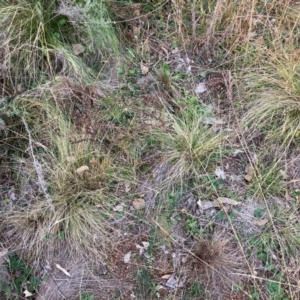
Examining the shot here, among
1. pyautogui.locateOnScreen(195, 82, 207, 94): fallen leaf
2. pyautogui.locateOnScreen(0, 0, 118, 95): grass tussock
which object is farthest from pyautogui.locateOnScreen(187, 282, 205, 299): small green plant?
pyautogui.locateOnScreen(0, 0, 118, 95): grass tussock

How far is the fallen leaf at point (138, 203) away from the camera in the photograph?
102 inches

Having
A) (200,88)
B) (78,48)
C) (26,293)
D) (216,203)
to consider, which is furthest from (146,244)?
(78,48)

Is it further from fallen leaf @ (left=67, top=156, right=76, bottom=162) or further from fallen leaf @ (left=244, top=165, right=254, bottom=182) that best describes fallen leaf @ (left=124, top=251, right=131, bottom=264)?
fallen leaf @ (left=244, top=165, right=254, bottom=182)

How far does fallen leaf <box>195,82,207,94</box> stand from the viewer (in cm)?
297

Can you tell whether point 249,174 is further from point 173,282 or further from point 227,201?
point 173,282

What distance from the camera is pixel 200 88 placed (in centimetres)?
298

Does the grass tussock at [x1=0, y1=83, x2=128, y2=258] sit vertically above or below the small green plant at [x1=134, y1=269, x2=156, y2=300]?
above

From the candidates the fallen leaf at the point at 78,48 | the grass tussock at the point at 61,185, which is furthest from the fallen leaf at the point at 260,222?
the fallen leaf at the point at 78,48

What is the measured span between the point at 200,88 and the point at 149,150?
0.62m

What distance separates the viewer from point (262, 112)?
2.77 metres

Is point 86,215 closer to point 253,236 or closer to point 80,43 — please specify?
point 253,236

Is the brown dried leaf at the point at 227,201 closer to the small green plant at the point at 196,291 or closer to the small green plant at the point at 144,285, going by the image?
the small green plant at the point at 196,291

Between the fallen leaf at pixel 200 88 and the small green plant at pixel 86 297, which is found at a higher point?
the fallen leaf at pixel 200 88

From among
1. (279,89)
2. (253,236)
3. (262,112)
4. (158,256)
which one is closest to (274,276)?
(253,236)
